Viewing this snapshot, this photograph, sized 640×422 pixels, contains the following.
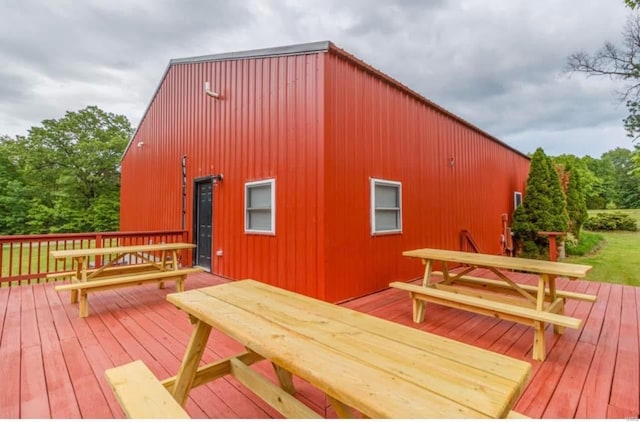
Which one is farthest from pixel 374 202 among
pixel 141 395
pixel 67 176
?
pixel 67 176

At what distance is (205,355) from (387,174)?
12.3ft

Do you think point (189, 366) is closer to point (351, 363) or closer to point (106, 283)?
point (351, 363)

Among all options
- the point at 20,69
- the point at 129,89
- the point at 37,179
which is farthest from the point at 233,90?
the point at 37,179

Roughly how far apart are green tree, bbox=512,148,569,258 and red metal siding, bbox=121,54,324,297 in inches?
341

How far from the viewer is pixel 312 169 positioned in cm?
387

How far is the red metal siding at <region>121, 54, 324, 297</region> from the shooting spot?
12.8 ft

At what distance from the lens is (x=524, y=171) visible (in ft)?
36.0

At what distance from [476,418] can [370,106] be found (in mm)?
4484

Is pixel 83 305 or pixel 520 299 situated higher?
pixel 520 299

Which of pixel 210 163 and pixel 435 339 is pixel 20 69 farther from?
pixel 435 339

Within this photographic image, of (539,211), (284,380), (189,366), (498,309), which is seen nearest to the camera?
(189,366)

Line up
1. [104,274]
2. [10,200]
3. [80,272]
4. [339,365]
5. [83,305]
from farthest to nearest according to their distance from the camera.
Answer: [10,200] → [104,274] → [80,272] → [83,305] → [339,365]

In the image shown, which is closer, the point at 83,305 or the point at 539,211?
the point at 83,305

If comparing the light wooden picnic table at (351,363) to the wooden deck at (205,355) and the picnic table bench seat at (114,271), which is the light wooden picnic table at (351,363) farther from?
the picnic table bench seat at (114,271)
